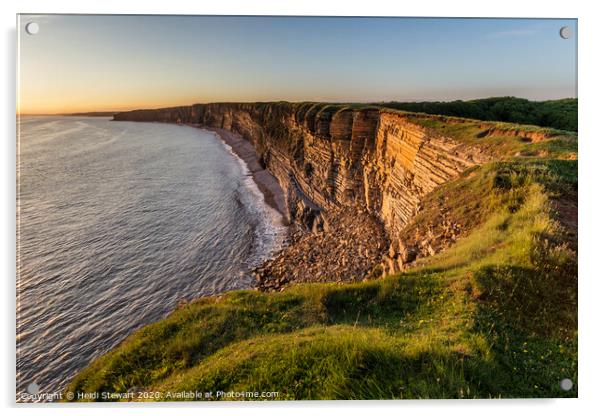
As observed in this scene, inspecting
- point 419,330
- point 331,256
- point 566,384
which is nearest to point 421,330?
point 419,330

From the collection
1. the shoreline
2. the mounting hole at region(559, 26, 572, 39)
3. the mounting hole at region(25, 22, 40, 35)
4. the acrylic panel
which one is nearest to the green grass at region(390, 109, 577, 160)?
the acrylic panel

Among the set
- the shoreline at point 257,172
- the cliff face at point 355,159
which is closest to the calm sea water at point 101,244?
the cliff face at point 355,159

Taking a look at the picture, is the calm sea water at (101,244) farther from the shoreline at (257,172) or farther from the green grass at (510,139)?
the green grass at (510,139)

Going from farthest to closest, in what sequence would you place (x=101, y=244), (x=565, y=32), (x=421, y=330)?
(x=101, y=244)
(x=565, y=32)
(x=421, y=330)

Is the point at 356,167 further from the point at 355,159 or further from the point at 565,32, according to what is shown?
the point at 565,32

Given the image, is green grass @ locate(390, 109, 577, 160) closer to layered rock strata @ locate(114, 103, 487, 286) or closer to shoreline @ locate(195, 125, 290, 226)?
layered rock strata @ locate(114, 103, 487, 286)

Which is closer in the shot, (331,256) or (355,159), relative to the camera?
(331,256)
